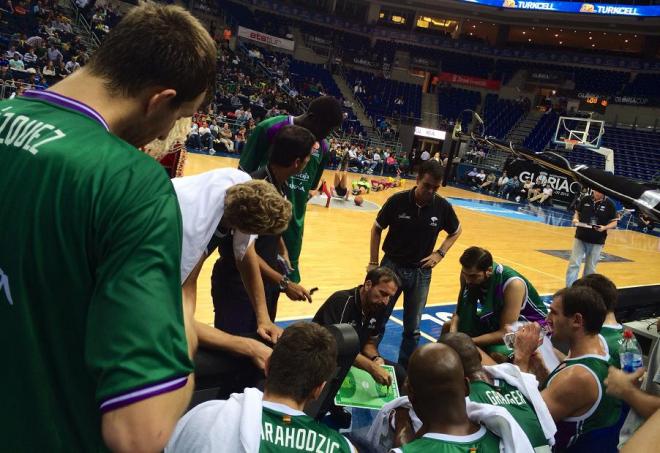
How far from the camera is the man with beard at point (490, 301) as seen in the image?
13.0 ft

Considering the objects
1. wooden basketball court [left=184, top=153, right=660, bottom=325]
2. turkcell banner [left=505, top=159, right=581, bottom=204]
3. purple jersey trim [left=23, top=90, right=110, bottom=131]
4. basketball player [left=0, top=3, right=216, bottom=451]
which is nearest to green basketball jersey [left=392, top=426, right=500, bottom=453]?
basketball player [left=0, top=3, right=216, bottom=451]

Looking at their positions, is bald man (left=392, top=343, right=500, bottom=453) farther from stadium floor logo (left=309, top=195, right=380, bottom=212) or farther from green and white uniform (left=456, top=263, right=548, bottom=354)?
stadium floor logo (left=309, top=195, right=380, bottom=212)

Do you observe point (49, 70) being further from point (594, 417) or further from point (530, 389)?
point (594, 417)

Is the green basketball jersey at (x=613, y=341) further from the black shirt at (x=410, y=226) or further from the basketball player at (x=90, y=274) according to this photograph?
the basketball player at (x=90, y=274)

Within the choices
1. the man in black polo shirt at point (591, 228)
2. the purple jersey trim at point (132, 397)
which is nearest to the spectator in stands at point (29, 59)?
the man in black polo shirt at point (591, 228)

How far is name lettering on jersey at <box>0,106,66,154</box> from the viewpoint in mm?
886

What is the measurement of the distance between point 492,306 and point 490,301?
0.14 ft

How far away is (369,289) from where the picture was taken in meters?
3.75

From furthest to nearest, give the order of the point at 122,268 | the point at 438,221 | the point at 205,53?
the point at 438,221
the point at 205,53
the point at 122,268

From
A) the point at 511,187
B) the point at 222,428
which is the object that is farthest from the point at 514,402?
the point at 511,187

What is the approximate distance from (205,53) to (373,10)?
40.3m

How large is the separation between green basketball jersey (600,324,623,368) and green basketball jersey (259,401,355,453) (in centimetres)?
201

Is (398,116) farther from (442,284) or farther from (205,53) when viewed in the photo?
(205,53)

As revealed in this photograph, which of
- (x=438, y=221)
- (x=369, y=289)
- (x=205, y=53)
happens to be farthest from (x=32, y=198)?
(x=438, y=221)
